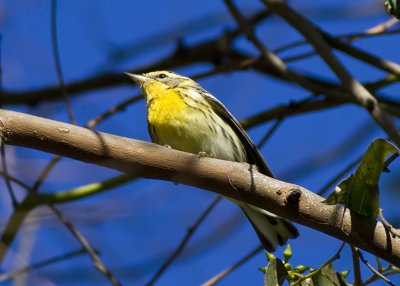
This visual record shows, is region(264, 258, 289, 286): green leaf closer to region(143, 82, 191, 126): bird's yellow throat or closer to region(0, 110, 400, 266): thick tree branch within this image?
region(0, 110, 400, 266): thick tree branch

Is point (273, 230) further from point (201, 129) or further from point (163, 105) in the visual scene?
point (163, 105)

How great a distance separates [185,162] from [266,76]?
3.26m

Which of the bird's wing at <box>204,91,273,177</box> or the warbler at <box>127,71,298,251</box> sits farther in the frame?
the warbler at <box>127,71,298,251</box>

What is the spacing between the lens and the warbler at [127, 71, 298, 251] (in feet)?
14.5

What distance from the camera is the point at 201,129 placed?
4551 millimetres

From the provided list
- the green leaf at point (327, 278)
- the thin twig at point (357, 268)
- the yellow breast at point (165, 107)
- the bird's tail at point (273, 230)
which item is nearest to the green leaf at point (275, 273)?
the green leaf at point (327, 278)

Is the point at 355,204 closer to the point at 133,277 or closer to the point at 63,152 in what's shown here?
the point at 63,152

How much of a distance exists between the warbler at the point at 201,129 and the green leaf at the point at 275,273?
4.64ft

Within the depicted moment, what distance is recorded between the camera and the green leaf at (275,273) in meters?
2.66

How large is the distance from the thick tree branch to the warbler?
4.25ft

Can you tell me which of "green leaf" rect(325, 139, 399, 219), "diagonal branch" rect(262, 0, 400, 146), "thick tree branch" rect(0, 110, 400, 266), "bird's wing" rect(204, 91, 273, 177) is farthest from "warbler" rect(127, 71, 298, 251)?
"green leaf" rect(325, 139, 399, 219)

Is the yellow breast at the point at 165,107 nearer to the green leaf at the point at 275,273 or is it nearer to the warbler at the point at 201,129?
the warbler at the point at 201,129

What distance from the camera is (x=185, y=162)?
2.83 metres

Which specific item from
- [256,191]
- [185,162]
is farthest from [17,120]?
[256,191]
